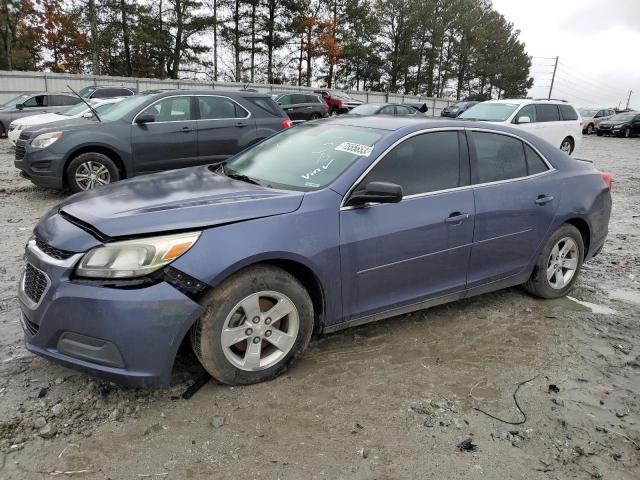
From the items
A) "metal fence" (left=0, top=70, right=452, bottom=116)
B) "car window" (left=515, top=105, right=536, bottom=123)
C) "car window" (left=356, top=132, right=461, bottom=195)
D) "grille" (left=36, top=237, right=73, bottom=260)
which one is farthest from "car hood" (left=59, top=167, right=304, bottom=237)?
"metal fence" (left=0, top=70, right=452, bottom=116)

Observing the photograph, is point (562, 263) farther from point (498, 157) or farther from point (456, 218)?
point (456, 218)

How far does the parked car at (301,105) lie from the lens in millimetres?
22422

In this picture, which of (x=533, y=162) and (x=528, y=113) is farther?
(x=528, y=113)

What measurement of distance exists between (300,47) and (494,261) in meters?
45.4

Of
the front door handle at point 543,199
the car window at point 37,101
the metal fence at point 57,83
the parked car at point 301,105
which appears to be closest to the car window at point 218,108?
the front door handle at point 543,199

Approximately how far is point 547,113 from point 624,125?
20.7 metres

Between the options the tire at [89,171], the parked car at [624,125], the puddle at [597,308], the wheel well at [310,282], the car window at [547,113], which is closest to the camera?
the wheel well at [310,282]

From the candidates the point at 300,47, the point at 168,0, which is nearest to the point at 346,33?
the point at 300,47

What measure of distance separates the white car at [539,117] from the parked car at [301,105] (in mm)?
10391

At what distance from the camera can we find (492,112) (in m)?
13.1

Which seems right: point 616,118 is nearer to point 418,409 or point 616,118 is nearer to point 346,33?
point 346,33

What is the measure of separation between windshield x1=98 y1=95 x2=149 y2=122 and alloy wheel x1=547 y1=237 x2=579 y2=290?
21.4ft

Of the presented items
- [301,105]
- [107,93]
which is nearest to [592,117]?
[301,105]

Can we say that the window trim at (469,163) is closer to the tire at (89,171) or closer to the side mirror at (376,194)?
the side mirror at (376,194)
